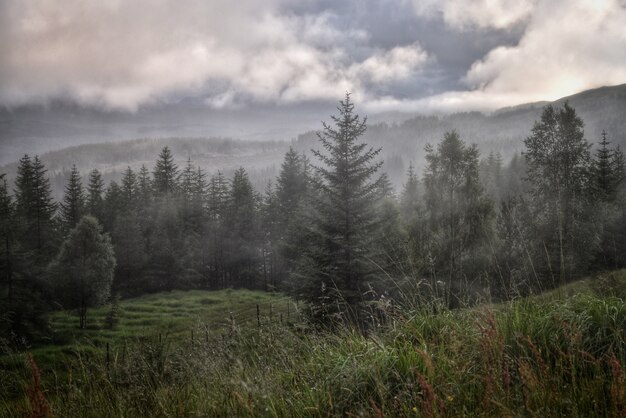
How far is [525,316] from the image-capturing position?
149 inches

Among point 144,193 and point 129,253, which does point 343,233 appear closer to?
point 129,253

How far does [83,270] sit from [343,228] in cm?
2821

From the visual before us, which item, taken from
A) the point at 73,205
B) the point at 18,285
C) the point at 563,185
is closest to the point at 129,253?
the point at 73,205

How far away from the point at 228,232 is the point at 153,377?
52.5 meters

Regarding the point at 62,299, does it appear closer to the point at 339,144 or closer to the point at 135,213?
the point at 135,213

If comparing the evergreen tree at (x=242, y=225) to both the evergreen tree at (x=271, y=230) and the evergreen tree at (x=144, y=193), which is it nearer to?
the evergreen tree at (x=271, y=230)

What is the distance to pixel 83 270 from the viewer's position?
35.0 metres

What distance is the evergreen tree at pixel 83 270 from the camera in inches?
1364

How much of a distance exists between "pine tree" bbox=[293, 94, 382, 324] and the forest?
0.26 feet

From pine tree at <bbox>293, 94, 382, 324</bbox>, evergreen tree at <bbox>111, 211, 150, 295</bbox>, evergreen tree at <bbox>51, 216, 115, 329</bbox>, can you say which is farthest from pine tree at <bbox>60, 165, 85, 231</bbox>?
A: pine tree at <bbox>293, 94, 382, 324</bbox>

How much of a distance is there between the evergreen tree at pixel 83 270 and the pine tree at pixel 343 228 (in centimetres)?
2424

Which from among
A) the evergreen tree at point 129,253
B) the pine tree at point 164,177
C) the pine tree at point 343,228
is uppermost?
the pine tree at point 164,177

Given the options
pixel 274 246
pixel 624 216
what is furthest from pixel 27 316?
pixel 624 216

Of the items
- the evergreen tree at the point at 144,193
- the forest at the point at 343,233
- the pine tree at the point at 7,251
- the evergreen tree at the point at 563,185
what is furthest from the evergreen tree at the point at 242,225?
the evergreen tree at the point at 563,185
